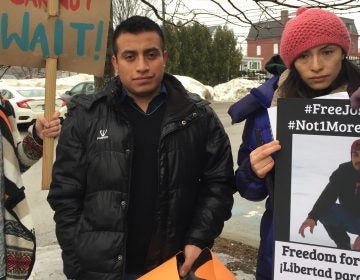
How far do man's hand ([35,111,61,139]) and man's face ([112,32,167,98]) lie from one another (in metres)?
0.41

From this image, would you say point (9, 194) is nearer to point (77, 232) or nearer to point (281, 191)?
point (77, 232)

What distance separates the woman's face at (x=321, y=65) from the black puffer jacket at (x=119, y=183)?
559mm

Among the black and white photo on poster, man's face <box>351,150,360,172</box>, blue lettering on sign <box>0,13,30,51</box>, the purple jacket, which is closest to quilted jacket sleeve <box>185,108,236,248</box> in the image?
the purple jacket

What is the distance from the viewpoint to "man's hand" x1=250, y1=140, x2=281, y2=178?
1808 mm

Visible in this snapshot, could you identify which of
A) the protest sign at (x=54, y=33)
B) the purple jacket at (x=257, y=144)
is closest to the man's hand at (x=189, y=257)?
the purple jacket at (x=257, y=144)

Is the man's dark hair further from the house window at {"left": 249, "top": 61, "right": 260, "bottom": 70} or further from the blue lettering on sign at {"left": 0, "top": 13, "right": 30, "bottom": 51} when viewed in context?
the house window at {"left": 249, "top": 61, "right": 260, "bottom": 70}

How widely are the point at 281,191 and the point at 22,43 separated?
1.57 meters

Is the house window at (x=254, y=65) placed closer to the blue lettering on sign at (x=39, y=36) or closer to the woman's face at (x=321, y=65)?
the blue lettering on sign at (x=39, y=36)

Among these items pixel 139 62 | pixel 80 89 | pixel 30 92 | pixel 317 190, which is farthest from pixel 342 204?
pixel 80 89

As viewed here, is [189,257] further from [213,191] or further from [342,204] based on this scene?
[342,204]

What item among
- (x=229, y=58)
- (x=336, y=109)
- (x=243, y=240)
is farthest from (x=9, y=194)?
(x=229, y=58)

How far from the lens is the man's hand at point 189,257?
6.79 ft

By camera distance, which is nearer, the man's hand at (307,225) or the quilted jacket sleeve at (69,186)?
the man's hand at (307,225)

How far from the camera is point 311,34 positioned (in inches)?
72.8
